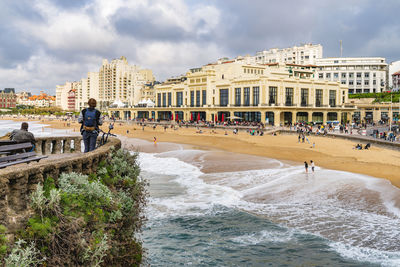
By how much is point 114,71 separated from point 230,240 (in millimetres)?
178261

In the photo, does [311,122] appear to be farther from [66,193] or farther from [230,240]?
[66,193]

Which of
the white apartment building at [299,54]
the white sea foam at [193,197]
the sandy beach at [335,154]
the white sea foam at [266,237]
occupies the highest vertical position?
the white apartment building at [299,54]

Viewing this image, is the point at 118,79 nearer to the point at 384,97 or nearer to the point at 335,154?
the point at 384,97

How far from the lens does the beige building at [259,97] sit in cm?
7688

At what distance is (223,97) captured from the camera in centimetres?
8844

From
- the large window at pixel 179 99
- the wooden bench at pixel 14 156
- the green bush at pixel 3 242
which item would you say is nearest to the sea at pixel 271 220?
the wooden bench at pixel 14 156

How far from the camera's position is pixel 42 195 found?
528cm

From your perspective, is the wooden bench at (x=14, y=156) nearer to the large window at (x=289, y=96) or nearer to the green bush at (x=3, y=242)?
the green bush at (x=3, y=242)

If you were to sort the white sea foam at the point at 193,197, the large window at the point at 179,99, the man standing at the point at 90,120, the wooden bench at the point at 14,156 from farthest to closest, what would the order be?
the large window at the point at 179,99 < the white sea foam at the point at 193,197 < the man standing at the point at 90,120 < the wooden bench at the point at 14,156

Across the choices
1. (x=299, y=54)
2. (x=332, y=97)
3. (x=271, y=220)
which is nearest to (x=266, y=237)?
(x=271, y=220)

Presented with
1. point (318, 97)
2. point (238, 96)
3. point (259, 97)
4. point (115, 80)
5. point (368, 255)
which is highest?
point (115, 80)

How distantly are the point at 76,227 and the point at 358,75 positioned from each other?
433 feet

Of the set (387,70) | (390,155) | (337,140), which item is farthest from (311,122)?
(387,70)

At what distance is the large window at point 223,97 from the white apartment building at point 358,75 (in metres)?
49.6
